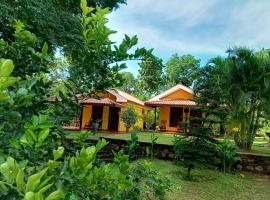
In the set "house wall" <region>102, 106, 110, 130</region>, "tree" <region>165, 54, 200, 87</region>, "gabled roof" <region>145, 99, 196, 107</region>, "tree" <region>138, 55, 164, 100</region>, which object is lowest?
"house wall" <region>102, 106, 110, 130</region>

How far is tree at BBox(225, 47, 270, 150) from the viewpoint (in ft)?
41.0

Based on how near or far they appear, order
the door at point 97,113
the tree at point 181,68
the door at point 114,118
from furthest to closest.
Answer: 1. the tree at point 181,68
2. the door at point 114,118
3. the door at point 97,113

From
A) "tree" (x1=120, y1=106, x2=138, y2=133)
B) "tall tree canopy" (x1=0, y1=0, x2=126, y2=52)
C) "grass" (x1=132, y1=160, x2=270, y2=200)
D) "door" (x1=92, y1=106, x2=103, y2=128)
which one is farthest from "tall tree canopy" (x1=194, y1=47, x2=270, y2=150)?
"door" (x1=92, y1=106, x2=103, y2=128)

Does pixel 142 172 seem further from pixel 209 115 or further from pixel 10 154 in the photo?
pixel 209 115

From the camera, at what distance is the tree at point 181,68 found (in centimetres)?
5634

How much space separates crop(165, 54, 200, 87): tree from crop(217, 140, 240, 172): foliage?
45.1 meters

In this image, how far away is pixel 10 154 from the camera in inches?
54.4

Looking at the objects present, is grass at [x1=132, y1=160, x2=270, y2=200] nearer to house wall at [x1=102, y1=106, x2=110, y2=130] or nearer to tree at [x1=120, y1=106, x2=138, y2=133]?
tree at [x1=120, y1=106, x2=138, y2=133]

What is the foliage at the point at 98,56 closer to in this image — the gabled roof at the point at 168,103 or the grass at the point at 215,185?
the grass at the point at 215,185

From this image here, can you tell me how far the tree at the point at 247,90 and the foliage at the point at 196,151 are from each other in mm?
3415

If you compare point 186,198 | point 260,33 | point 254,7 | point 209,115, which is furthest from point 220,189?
point 260,33

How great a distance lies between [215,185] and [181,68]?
5053 centimetres

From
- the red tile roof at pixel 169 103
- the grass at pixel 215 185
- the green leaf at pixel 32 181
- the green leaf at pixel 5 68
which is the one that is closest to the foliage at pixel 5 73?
the green leaf at pixel 5 68

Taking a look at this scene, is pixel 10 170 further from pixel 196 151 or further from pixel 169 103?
pixel 169 103
